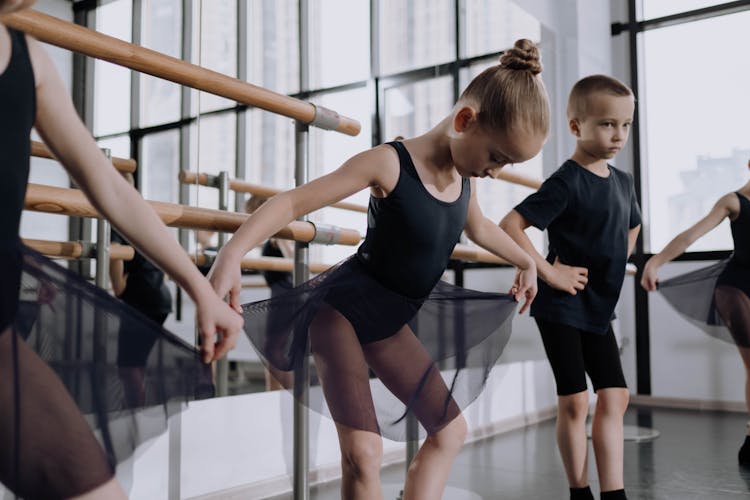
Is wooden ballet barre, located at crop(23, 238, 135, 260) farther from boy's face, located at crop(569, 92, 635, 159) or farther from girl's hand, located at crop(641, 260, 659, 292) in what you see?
girl's hand, located at crop(641, 260, 659, 292)

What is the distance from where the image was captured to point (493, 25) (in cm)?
430

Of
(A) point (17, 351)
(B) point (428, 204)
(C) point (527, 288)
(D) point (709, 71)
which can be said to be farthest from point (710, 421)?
(A) point (17, 351)

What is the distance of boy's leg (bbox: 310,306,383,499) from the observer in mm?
1148

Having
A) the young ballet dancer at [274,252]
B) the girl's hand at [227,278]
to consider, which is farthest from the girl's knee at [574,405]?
the young ballet dancer at [274,252]

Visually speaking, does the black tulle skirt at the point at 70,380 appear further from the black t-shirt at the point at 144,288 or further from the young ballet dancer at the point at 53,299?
the black t-shirt at the point at 144,288

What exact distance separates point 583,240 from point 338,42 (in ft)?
7.17

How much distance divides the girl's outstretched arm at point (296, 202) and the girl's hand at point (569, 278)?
0.68 metres

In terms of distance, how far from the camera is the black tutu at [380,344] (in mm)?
1146

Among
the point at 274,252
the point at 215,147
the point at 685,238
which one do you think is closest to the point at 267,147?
the point at 215,147

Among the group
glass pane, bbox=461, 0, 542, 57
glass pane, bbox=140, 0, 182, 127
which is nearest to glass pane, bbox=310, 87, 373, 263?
glass pane, bbox=140, 0, 182, 127

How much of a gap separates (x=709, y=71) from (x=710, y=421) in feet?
6.95

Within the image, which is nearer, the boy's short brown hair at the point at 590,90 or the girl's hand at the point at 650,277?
the boy's short brown hair at the point at 590,90

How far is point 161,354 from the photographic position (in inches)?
32.8

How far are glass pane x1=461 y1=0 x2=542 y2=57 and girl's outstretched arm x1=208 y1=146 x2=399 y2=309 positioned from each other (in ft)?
10.5
